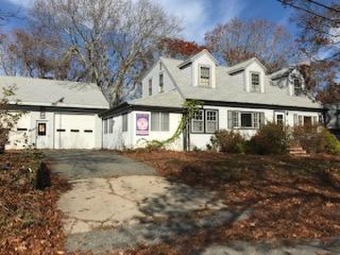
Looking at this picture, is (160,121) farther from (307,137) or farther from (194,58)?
(307,137)

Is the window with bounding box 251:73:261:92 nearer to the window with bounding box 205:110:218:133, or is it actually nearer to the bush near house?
the window with bounding box 205:110:218:133

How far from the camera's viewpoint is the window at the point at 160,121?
914 inches

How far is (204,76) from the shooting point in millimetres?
26750

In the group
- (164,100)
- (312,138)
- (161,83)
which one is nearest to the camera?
(164,100)

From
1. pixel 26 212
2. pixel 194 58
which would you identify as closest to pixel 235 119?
pixel 194 58

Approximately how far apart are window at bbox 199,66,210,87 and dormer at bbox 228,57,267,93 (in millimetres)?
2796

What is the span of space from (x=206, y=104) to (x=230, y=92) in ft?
8.72

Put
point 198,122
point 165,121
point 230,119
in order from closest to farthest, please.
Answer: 1. point 165,121
2. point 198,122
3. point 230,119

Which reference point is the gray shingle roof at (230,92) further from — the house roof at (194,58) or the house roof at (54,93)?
the house roof at (54,93)

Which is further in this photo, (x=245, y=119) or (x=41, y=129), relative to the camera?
(x=41, y=129)

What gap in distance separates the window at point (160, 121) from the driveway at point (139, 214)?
930 centimetres

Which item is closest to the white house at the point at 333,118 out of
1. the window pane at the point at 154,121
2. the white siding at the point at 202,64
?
the white siding at the point at 202,64

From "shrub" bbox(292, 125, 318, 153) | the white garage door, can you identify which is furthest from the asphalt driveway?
the white garage door

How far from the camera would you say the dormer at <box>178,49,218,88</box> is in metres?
26.4
